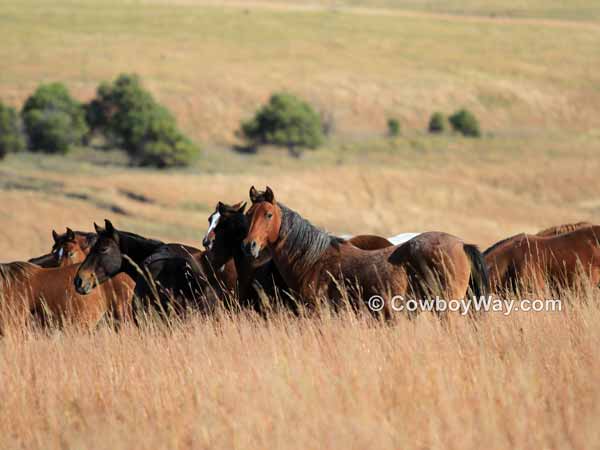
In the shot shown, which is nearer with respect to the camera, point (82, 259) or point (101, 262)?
point (101, 262)

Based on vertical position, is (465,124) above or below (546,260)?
below

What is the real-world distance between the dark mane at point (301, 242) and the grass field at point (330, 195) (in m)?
0.62

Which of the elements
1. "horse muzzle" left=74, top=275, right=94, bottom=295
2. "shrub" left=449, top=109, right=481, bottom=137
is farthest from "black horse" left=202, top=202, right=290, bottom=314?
"shrub" left=449, top=109, right=481, bottom=137

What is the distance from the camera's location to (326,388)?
6.21m

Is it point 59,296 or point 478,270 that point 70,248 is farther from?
point 478,270

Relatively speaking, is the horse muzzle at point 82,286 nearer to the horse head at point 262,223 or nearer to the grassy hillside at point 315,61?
the horse head at point 262,223

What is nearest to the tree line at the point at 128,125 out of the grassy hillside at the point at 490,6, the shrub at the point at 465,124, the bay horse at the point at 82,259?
the shrub at the point at 465,124

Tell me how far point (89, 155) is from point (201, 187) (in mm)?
12787

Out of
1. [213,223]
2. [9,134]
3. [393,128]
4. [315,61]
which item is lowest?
[393,128]

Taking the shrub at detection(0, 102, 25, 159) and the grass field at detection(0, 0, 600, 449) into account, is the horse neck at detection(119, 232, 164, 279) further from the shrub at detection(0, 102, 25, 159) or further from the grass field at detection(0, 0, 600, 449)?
the shrub at detection(0, 102, 25, 159)

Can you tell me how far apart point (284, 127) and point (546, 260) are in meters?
64.2

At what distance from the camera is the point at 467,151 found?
74500 mm

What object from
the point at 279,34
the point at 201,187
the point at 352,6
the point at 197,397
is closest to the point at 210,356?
the point at 197,397

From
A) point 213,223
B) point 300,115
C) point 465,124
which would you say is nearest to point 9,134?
point 300,115
